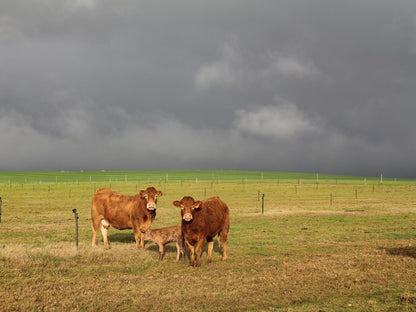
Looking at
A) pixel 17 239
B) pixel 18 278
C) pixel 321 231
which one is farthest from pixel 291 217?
pixel 18 278

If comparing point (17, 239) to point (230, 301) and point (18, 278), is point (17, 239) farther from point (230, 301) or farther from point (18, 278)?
point (230, 301)

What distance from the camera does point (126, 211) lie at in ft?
55.1

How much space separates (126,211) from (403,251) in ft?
42.0

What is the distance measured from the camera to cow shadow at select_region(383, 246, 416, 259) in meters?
15.0

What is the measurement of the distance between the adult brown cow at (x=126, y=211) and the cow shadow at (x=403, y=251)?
1060 cm

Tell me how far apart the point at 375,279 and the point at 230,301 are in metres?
5.23

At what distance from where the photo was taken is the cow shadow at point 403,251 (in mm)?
15020

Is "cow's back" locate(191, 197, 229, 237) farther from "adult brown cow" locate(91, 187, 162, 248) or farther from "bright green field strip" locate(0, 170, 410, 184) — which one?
"bright green field strip" locate(0, 170, 410, 184)

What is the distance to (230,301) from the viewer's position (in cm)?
960

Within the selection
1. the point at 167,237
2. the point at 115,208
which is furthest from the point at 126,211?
the point at 167,237

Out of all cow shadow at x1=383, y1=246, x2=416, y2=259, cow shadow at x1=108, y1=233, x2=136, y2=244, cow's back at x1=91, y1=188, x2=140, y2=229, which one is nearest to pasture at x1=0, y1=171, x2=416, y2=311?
cow shadow at x1=383, y1=246, x2=416, y2=259

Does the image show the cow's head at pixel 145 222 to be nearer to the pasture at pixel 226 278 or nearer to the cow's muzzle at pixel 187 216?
the pasture at pixel 226 278

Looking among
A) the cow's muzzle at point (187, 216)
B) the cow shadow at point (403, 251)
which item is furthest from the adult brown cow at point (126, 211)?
the cow shadow at point (403, 251)

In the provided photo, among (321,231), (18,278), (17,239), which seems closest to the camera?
(18,278)
